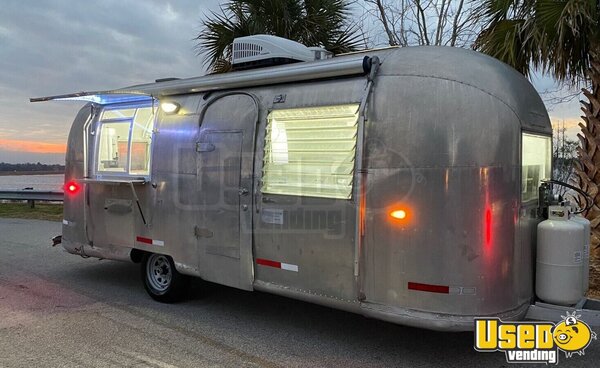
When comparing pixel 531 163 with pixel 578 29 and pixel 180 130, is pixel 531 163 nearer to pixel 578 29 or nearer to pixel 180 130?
pixel 578 29

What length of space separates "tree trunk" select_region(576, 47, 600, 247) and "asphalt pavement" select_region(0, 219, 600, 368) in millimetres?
3010

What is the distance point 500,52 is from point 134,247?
5.90 m

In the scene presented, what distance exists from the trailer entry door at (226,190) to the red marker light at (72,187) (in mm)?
2525

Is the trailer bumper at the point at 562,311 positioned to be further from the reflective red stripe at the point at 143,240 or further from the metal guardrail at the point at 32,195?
the metal guardrail at the point at 32,195

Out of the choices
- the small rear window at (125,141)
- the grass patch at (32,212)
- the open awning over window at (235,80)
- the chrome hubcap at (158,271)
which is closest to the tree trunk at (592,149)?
the open awning over window at (235,80)

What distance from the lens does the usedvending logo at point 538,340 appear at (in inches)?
166

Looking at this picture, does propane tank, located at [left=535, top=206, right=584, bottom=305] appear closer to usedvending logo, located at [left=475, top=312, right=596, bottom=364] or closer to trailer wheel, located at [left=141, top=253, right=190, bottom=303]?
usedvending logo, located at [left=475, top=312, right=596, bottom=364]

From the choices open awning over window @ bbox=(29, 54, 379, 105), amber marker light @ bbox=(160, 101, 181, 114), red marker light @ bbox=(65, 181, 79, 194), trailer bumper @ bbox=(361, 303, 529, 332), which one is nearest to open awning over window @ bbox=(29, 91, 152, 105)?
open awning over window @ bbox=(29, 54, 379, 105)

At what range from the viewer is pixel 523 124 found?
14.0 ft

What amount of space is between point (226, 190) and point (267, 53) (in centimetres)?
165

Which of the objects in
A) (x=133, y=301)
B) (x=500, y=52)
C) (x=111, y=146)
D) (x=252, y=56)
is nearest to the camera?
(x=252, y=56)

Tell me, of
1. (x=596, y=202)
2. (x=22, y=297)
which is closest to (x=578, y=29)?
(x=596, y=202)

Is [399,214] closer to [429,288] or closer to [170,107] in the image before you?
[429,288]

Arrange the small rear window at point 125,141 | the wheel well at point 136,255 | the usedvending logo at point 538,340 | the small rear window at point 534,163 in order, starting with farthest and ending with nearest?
the wheel well at point 136,255, the small rear window at point 125,141, the small rear window at point 534,163, the usedvending logo at point 538,340
